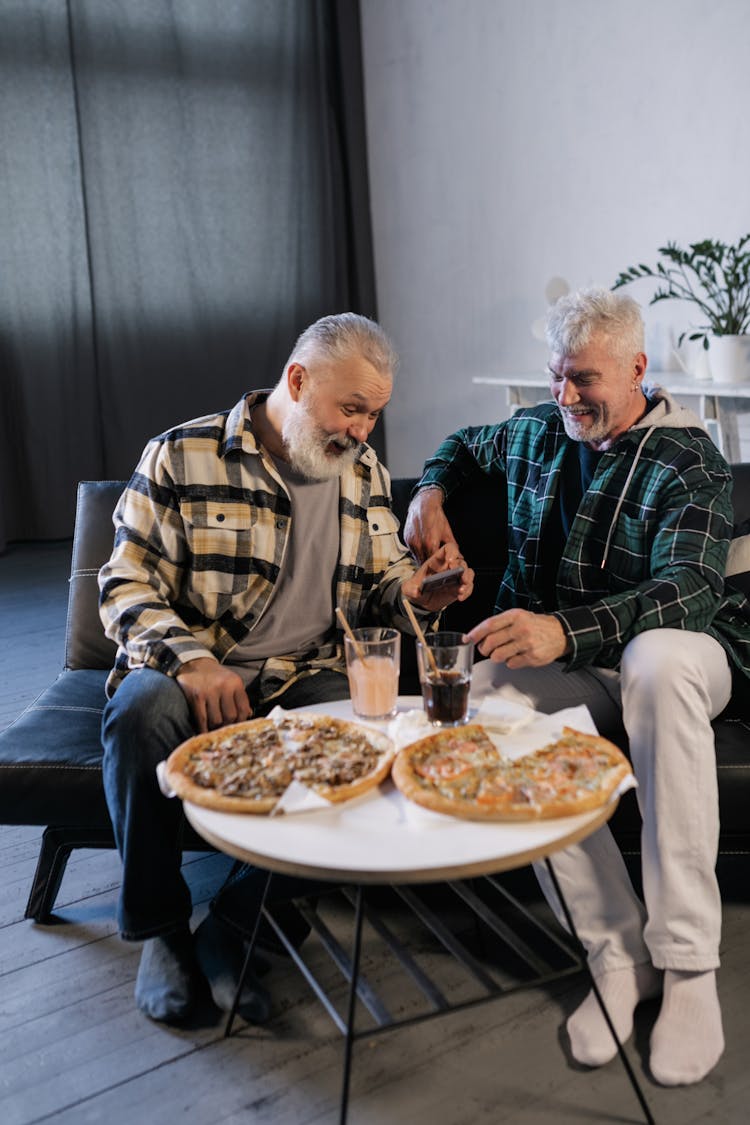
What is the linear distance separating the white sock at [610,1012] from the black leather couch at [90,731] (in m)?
0.25

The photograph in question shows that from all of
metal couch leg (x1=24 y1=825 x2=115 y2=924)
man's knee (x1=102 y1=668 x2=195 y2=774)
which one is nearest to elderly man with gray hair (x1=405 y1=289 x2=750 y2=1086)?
man's knee (x1=102 y1=668 x2=195 y2=774)

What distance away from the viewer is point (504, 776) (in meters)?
1.42

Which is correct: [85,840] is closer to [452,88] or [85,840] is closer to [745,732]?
[745,732]

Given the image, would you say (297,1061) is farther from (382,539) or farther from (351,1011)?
(382,539)

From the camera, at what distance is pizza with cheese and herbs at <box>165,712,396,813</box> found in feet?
4.63

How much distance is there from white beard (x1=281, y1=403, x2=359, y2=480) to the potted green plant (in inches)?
72.5

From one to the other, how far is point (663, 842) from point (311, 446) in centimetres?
91

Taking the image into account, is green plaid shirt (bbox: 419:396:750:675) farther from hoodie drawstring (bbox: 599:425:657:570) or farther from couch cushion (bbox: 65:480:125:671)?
couch cushion (bbox: 65:480:125:671)

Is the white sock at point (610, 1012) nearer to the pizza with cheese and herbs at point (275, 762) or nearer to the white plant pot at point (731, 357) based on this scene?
the pizza with cheese and herbs at point (275, 762)

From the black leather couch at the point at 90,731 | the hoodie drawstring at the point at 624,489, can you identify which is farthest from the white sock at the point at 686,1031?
the hoodie drawstring at the point at 624,489

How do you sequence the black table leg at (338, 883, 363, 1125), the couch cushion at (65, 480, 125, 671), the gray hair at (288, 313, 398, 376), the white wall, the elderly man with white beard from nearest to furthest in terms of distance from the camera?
the black table leg at (338, 883, 363, 1125) → the elderly man with white beard → the gray hair at (288, 313, 398, 376) → the couch cushion at (65, 480, 125, 671) → the white wall

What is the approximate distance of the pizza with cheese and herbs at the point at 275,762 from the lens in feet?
4.63

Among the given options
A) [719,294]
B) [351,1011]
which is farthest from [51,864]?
[719,294]

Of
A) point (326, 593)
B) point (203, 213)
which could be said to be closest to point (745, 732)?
point (326, 593)
